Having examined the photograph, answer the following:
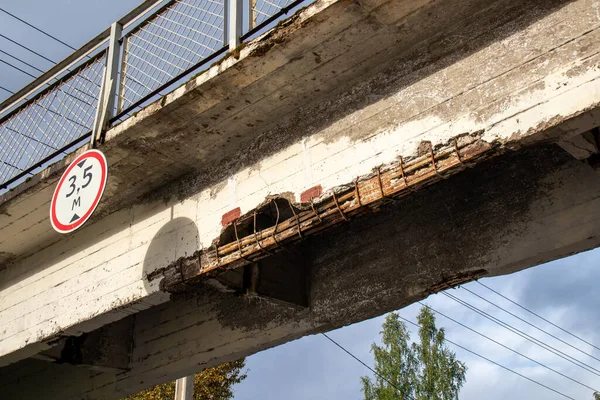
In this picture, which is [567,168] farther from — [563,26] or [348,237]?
[348,237]

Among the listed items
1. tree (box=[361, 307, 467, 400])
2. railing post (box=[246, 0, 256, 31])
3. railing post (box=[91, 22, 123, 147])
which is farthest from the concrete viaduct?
tree (box=[361, 307, 467, 400])

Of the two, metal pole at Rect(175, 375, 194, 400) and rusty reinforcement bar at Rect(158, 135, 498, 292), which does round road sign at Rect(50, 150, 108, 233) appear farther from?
metal pole at Rect(175, 375, 194, 400)

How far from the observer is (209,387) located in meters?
13.6

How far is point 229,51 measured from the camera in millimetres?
4090

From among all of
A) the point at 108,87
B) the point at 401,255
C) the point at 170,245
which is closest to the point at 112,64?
the point at 108,87

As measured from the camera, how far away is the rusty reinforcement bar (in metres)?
3.39

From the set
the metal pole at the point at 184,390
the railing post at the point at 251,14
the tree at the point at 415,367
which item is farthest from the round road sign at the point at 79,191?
the tree at the point at 415,367

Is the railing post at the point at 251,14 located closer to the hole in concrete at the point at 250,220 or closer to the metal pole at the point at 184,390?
the hole in concrete at the point at 250,220

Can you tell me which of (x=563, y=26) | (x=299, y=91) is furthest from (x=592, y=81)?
(x=299, y=91)

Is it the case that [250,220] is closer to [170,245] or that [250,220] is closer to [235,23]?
[170,245]

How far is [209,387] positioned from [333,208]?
10928 mm

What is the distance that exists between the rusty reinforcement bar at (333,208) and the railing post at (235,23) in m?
1.18

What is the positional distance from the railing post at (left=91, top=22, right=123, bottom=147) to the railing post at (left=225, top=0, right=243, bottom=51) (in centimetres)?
134

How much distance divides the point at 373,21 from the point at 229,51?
→ 3.34 feet
